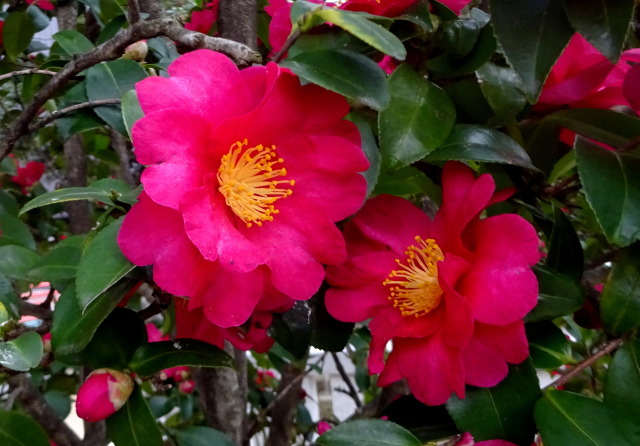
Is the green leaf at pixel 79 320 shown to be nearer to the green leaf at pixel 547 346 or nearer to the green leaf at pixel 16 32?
the green leaf at pixel 547 346

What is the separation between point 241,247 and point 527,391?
28cm

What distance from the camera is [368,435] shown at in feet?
1.65

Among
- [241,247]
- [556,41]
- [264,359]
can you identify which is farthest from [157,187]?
[264,359]

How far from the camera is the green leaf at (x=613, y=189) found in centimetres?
46

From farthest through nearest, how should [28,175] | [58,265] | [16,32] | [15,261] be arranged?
[28,175] → [16,32] → [15,261] → [58,265]


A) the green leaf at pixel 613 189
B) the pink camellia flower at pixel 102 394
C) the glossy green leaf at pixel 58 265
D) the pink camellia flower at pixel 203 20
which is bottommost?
the pink camellia flower at pixel 102 394

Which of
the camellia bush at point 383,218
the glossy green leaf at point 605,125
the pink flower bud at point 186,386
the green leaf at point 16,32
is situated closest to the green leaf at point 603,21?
the camellia bush at point 383,218

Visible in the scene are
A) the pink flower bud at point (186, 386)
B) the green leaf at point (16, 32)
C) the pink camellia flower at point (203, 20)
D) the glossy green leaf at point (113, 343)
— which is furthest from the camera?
the pink flower bud at point (186, 386)

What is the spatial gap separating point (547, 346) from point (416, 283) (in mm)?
141

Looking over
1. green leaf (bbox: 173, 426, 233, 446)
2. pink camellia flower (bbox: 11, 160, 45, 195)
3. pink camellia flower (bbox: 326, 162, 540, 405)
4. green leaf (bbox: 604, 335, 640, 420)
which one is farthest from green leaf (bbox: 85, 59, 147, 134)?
pink camellia flower (bbox: 11, 160, 45, 195)

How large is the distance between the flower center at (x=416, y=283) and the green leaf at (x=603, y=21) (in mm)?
215

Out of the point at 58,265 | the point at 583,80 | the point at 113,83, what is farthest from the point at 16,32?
the point at 583,80

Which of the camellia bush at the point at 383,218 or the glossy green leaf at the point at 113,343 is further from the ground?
the camellia bush at the point at 383,218

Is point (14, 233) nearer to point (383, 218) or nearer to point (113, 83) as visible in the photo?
point (113, 83)
